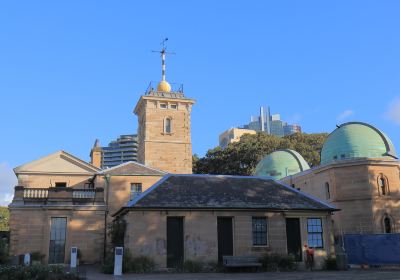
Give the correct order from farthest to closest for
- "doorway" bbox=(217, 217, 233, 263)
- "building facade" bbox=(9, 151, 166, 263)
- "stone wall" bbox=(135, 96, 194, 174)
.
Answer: "stone wall" bbox=(135, 96, 194, 174)
"building facade" bbox=(9, 151, 166, 263)
"doorway" bbox=(217, 217, 233, 263)

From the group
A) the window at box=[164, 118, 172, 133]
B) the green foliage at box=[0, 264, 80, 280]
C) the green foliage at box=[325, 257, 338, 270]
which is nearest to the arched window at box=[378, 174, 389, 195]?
the green foliage at box=[325, 257, 338, 270]

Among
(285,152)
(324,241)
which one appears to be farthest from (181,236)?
(285,152)

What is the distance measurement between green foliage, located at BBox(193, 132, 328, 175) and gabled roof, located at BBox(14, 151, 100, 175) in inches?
1043

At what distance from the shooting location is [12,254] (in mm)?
30484

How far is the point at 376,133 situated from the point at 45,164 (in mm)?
28925

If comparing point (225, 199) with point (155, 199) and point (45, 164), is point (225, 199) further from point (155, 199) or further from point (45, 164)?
point (45, 164)

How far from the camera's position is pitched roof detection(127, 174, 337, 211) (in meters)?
25.7

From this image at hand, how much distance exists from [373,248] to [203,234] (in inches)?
411

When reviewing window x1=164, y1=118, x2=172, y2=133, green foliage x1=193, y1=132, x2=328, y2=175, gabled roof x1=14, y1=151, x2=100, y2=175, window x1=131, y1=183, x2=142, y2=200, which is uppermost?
window x1=164, y1=118, x2=172, y2=133

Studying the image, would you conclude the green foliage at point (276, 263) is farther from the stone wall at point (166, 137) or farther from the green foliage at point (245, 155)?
the green foliage at point (245, 155)

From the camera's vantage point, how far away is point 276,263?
25203mm

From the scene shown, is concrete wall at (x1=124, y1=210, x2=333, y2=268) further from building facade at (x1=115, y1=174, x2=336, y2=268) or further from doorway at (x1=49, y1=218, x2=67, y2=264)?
doorway at (x1=49, y1=218, x2=67, y2=264)

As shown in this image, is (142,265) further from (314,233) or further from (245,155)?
(245,155)

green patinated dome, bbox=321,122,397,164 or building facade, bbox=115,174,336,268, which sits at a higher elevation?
green patinated dome, bbox=321,122,397,164
